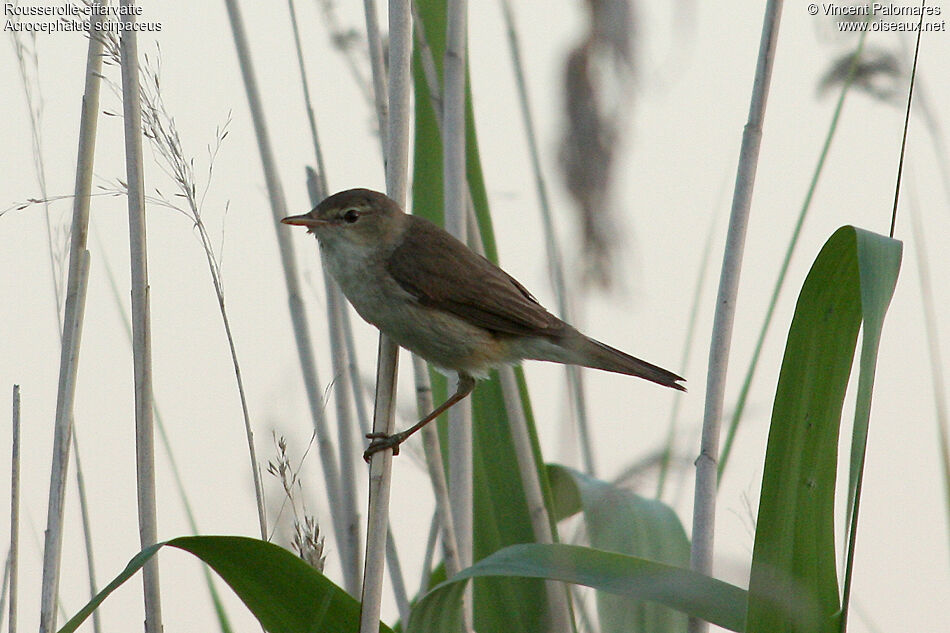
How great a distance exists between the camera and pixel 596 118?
1.26 m

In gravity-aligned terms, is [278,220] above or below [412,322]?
above

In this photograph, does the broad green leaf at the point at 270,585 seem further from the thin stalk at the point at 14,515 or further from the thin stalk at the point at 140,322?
the thin stalk at the point at 14,515

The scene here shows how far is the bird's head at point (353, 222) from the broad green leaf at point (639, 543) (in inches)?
25.6

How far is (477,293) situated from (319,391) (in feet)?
1.51

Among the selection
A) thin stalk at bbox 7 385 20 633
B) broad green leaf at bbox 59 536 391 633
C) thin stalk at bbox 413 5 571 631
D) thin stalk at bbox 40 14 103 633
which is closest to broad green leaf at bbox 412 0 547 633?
thin stalk at bbox 413 5 571 631

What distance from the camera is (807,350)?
109cm

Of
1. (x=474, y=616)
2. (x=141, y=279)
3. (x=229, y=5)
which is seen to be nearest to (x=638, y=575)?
(x=474, y=616)

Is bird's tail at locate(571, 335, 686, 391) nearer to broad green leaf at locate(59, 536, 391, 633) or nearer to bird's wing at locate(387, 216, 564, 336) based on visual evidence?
bird's wing at locate(387, 216, 564, 336)

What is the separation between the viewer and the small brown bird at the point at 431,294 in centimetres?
187

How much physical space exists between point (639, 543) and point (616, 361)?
36 cm

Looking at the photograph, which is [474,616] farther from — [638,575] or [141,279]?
[141,279]

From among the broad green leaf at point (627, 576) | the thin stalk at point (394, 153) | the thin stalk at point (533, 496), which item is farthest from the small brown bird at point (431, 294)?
the broad green leaf at point (627, 576)


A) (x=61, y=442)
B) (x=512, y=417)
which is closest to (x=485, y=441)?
(x=512, y=417)

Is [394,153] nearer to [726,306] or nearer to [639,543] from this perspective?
[726,306]
